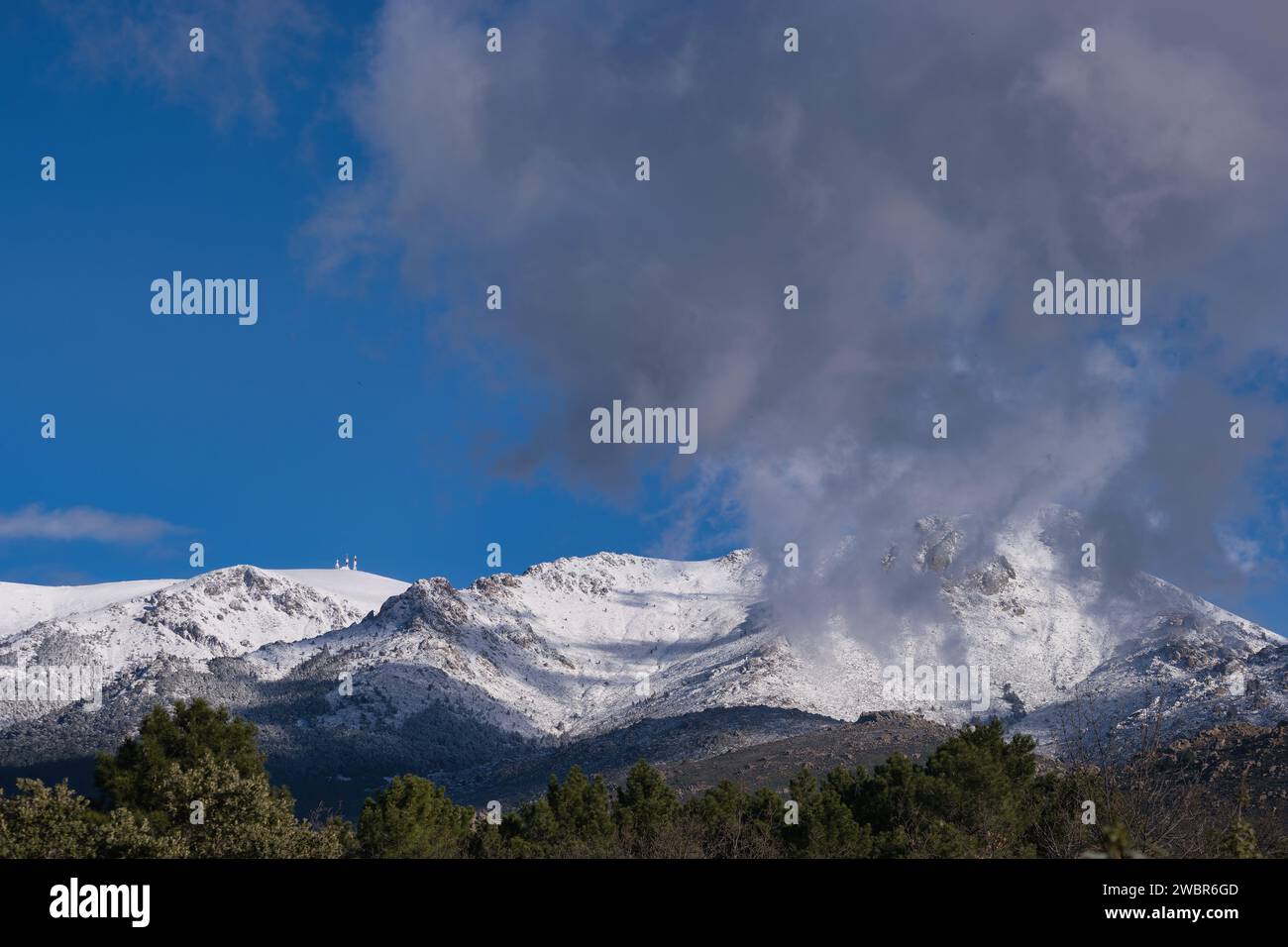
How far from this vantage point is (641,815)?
7312cm

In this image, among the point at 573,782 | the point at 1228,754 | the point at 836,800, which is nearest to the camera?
the point at 836,800

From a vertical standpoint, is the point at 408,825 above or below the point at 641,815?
above

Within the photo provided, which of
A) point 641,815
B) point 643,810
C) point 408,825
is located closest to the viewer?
point 408,825

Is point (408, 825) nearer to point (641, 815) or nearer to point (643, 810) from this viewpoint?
point (641, 815)

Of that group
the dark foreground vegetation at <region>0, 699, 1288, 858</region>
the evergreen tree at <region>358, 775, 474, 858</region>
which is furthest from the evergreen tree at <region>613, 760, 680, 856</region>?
the evergreen tree at <region>358, 775, 474, 858</region>

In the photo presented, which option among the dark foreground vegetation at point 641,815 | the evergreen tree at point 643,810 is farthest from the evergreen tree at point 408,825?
the evergreen tree at point 643,810

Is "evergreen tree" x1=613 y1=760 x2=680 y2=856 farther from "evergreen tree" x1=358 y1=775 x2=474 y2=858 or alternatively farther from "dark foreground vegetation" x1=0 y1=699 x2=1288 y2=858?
"evergreen tree" x1=358 y1=775 x2=474 y2=858

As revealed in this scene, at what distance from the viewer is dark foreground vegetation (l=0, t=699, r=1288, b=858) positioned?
39.2m

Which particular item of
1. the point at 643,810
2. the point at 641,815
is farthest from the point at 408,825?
the point at 643,810

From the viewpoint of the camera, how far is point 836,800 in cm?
6844
